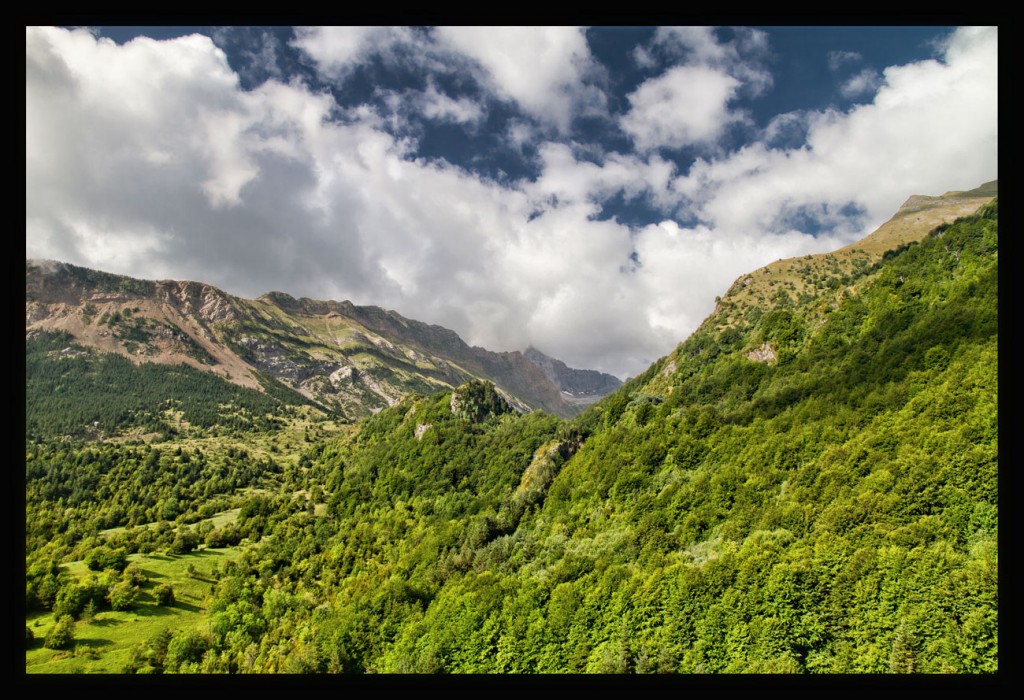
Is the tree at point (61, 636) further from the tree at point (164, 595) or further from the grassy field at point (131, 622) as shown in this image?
the tree at point (164, 595)

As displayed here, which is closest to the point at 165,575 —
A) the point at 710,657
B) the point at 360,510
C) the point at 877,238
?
the point at 360,510

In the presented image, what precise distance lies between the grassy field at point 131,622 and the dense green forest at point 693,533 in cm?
229

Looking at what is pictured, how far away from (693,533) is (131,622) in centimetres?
7117

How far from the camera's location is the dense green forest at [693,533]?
78.8 ft

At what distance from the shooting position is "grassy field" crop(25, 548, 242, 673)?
47000mm

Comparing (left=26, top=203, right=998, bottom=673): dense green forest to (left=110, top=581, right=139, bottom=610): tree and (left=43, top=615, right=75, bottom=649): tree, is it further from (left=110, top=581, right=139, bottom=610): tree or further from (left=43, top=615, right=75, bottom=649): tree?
(left=43, top=615, right=75, bottom=649): tree

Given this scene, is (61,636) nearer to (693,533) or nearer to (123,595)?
(123,595)

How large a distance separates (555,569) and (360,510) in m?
65.6

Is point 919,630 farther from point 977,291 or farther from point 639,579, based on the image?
point 977,291

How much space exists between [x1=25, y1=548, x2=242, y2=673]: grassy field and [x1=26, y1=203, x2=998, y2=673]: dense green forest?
229 cm

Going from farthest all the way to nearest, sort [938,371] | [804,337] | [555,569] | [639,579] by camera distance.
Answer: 1. [804,337]
2. [555,569]
3. [938,371]
4. [639,579]

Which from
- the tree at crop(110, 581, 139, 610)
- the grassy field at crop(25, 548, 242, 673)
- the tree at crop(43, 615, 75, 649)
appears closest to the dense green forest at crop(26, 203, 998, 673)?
the tree at crop(110, 581, 139, 610)

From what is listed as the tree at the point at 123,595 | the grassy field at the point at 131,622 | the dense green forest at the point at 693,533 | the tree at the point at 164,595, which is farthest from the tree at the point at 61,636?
the tree at the point at 164,595

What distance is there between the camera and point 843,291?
Answer: 220 feet
